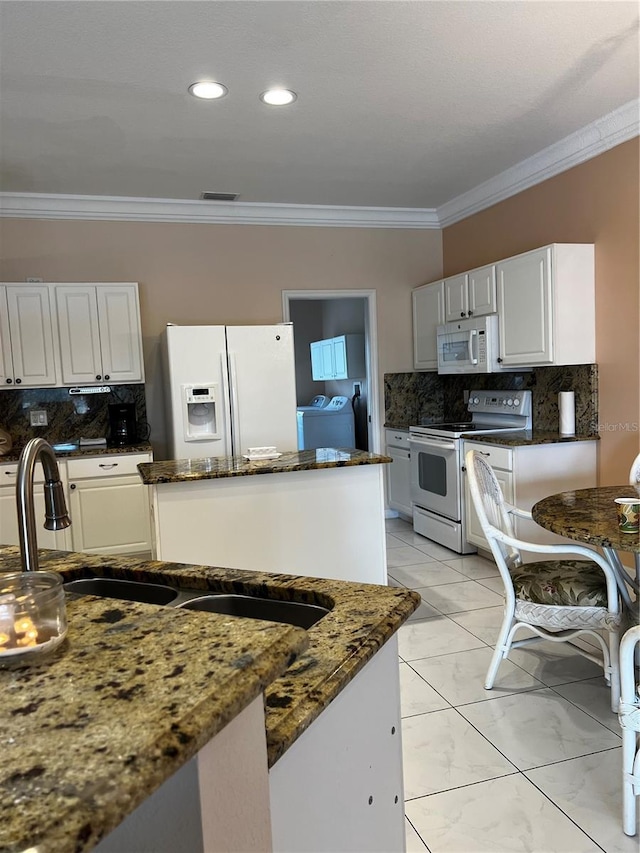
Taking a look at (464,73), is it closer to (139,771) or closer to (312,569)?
(312,569)

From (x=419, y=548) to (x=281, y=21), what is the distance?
3.51m

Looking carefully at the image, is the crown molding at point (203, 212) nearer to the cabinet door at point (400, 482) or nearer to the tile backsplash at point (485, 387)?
the tile backsplash at point (485, 387)

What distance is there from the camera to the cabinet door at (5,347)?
4.24 meters

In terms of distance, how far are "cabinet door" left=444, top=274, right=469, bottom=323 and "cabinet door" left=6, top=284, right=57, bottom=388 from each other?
3.02m

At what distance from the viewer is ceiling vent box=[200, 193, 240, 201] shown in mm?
4672

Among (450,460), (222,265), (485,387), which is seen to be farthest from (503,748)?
(222,265)

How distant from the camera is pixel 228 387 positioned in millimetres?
4367

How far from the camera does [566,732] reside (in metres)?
2.24

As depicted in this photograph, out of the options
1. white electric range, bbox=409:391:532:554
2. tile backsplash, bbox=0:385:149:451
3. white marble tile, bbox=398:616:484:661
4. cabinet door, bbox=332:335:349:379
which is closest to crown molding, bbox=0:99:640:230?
tile backsplash, bbox=0:385:149:451

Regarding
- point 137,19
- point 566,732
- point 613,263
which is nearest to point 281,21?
point 137,19

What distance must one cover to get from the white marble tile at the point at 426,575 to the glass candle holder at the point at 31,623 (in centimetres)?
326

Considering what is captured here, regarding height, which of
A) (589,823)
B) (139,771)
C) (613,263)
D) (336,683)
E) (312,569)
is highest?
(613,263)

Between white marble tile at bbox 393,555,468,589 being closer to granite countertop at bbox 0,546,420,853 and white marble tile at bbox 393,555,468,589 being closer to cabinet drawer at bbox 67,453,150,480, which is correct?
cabinet drawer at bbox 67,453,150,480

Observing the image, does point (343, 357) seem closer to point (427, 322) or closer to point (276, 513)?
point (427, 322)
